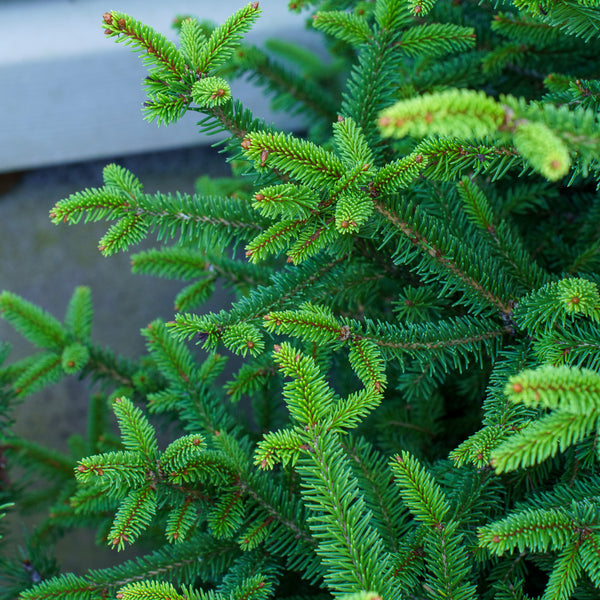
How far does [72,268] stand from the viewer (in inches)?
77.3

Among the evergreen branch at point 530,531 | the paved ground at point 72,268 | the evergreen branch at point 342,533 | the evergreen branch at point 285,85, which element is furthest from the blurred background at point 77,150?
the evergreen branch at point 530,531

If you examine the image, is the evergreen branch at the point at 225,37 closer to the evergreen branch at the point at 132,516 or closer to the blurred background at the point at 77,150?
the evergreen branch at the point at 132,516

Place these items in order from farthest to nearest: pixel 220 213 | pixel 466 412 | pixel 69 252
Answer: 1. pixel 69 252
2. pixel 466 412
3. pixel 220 213

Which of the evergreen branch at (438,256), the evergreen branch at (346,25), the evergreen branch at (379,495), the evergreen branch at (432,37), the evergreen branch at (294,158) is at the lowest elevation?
the evergreen branch at (379,495)

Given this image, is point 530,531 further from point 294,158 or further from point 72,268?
point 72,268

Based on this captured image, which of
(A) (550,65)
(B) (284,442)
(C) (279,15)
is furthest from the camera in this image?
(C) (279,15)

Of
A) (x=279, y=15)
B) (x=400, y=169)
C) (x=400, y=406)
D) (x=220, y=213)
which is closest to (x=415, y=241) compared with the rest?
(x=400, y=169)

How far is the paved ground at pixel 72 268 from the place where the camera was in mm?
1828

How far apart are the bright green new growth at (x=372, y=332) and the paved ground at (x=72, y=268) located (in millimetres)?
1011

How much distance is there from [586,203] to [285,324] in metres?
0.68

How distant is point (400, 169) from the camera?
1.87 ft

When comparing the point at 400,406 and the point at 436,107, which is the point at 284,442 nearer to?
the point at 436,107

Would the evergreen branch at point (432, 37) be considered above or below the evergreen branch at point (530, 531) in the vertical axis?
above

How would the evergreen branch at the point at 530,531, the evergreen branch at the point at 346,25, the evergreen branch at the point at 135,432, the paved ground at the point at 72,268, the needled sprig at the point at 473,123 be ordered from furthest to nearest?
the paved ground at the point at 72,268 < the evergreen branch at the point at 346,25 < the evergreen branch at the point at 135,432 < the evergreen branch at the point at 530,531 < the needled sprig at the point at 473,123
